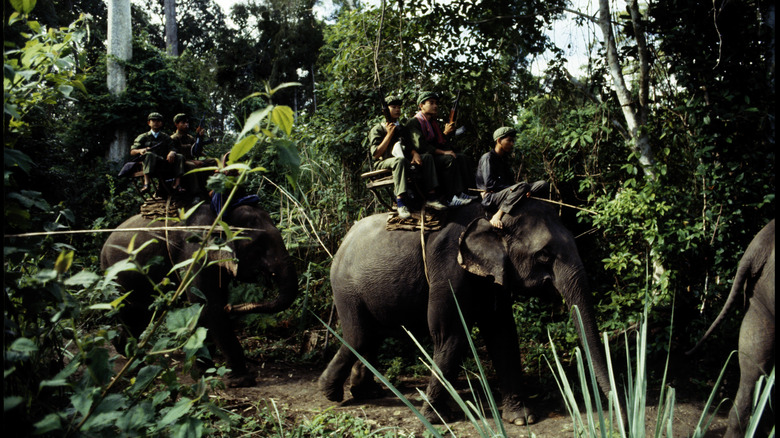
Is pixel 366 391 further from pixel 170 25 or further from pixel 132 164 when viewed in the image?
pixel 170 25

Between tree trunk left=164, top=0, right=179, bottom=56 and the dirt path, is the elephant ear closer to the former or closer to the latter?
the dirt path

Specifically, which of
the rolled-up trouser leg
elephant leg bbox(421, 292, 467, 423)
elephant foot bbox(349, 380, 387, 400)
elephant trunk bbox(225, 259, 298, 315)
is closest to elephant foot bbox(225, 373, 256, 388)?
elephant trunk bbox(225, 259, 298, 315)

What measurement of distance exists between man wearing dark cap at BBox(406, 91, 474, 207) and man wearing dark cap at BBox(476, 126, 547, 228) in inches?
8.8

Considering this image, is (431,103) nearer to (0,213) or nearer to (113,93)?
(0,213)

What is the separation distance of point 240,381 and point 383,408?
1627 millimetres

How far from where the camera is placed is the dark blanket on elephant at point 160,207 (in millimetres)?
6270

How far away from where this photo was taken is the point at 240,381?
5703 mm

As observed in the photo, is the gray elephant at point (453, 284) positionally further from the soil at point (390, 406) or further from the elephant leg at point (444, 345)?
the soil at point (390, 406)

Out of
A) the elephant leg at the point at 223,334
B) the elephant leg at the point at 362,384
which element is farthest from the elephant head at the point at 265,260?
the elephant leg at the point at 362,384

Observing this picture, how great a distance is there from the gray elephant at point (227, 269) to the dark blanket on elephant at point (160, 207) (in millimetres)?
125

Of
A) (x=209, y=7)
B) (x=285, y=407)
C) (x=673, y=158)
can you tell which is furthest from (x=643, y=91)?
(x=209, y=7)

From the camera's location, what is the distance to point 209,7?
3078cm

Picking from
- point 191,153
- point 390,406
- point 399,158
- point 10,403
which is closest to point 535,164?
point 399,158

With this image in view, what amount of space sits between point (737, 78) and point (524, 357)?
3720 millimetres
